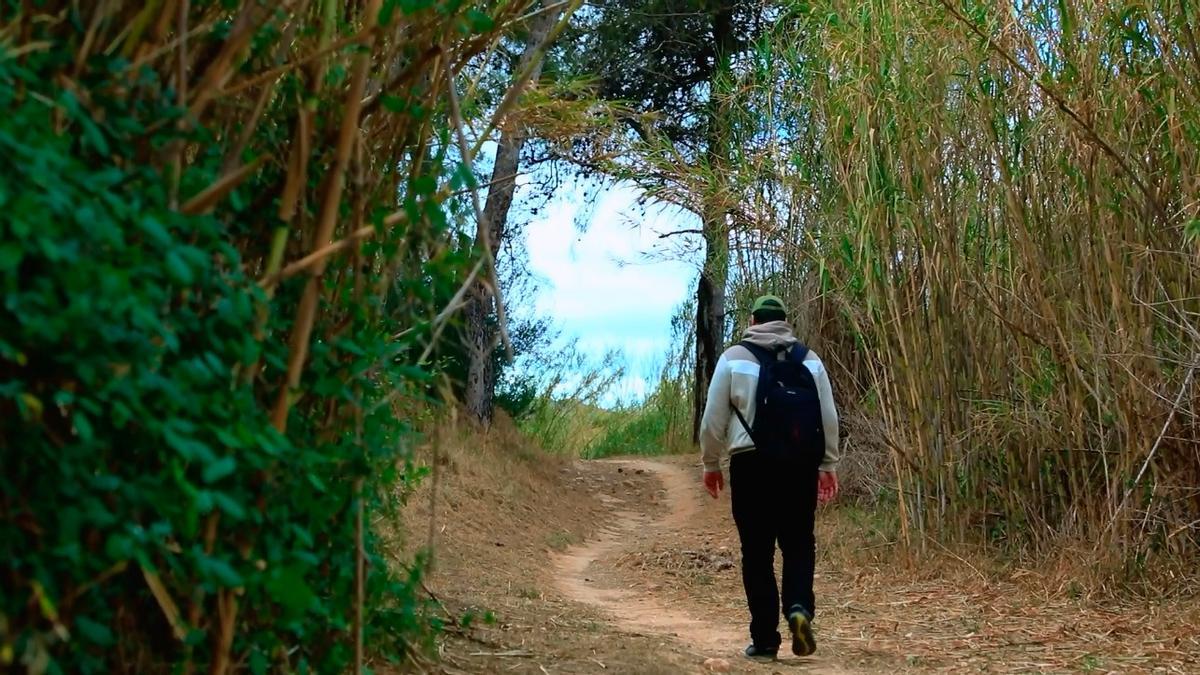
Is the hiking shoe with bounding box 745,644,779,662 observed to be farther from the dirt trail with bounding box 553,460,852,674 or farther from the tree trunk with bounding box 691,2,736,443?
the tree trunk with bounding box 691,2,736,443

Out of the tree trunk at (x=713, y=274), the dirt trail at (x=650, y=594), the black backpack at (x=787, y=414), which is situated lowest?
the dirt trail at (x=650, y=594)

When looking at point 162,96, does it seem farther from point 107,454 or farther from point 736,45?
point 736,45

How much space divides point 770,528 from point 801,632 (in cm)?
46

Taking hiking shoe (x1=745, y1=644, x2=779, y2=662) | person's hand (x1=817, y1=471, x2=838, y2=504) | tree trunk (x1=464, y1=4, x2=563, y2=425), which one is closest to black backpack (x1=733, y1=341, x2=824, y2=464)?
person's hand (x1=817, y1=471, x2=838, y2=504)

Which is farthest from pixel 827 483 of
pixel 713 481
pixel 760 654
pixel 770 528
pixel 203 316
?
Answer: pixel 203 316

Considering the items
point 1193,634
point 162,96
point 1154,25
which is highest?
point 1154,25

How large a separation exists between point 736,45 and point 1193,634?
12.6m

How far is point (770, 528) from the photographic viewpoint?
5.15 meters

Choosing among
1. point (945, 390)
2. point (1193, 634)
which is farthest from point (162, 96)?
point (945, 390)

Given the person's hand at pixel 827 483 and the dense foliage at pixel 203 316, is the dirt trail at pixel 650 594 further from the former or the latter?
the dense foliage at pixel 203 316

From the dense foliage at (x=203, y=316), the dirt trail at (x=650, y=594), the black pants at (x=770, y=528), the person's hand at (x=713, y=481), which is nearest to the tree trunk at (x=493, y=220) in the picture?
the dirt trail at (x=650, y=594)

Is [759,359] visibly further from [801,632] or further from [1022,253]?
[1022,253]

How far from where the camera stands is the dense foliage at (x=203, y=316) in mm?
1782

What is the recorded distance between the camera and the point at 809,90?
28.2ft
